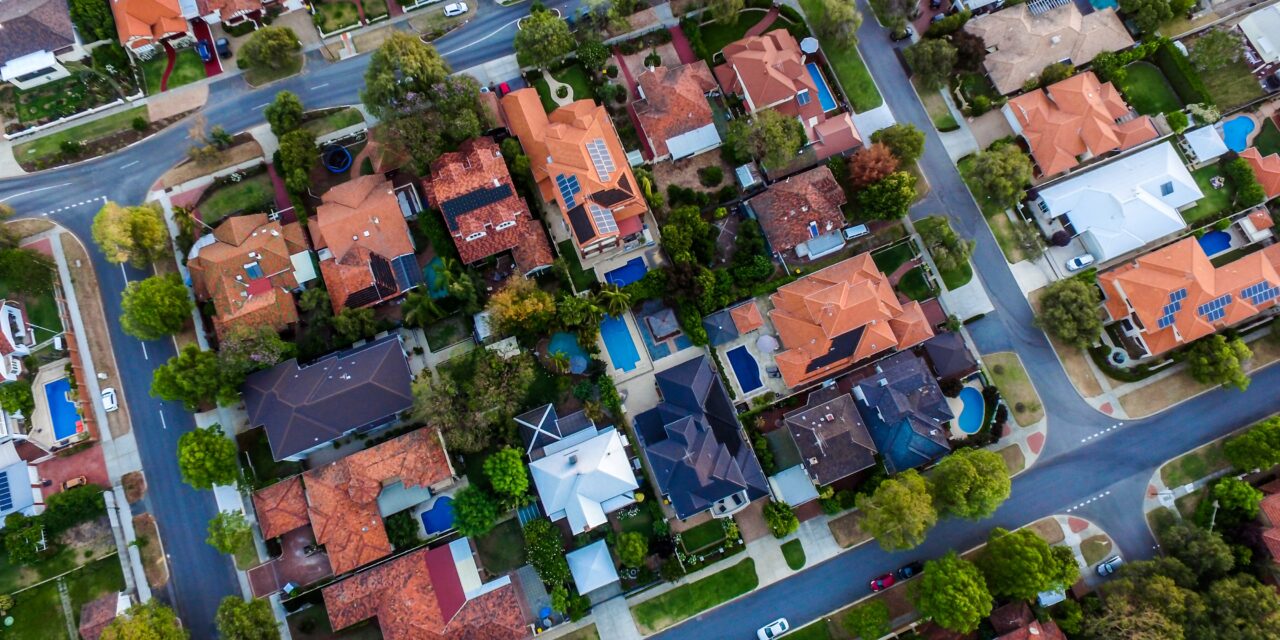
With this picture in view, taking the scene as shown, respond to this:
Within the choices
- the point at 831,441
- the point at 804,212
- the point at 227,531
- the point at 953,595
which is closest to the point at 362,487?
the point at 227,531

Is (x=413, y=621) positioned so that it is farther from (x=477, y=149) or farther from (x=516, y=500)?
(x=477, y=149)

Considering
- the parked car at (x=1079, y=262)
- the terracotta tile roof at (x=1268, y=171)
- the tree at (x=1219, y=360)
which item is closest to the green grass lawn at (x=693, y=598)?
the parked car at (x=1079, y=262)

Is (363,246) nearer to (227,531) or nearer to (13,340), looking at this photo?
(227,531)

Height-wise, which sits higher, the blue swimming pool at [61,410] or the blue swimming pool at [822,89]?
the blue swimming pool at [822,89]

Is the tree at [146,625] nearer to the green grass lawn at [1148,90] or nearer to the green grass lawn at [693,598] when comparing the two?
the green grass lawn at [693,598]

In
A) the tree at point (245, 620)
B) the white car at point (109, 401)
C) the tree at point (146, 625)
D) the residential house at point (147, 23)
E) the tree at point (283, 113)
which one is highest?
the residential house at point (147, 23)

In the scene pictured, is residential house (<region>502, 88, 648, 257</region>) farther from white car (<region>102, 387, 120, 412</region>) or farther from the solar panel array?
white car (<region>102, 387, 120, 412</region>)

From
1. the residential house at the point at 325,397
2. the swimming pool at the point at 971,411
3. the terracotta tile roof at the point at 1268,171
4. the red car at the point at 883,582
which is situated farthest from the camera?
the terracotta tile roof at the point at 1268,171
